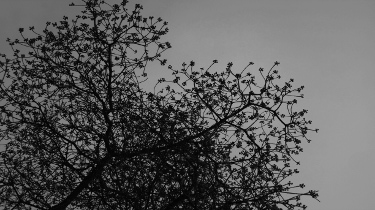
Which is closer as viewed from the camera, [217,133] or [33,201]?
[33,201]

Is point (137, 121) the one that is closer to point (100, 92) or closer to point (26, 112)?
point (100, 92)

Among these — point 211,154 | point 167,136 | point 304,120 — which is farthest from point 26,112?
point 304,120

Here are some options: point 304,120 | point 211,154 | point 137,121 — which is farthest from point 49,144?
point 304,120

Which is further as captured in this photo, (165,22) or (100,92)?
(100,92)

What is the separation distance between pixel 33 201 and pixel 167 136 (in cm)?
359

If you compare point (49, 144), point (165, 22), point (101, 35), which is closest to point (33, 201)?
point (49, 144)

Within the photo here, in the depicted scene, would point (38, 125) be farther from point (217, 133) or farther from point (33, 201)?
point (217, 133)

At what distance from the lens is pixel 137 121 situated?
10289 millimetres

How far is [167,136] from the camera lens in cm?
1012

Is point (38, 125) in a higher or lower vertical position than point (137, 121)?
lower

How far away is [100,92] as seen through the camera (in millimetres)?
10836

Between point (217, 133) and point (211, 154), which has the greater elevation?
point (217, 133)

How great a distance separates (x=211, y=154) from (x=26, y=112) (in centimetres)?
483

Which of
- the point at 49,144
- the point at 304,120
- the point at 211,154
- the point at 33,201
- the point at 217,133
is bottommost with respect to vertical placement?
the point at 33,201
